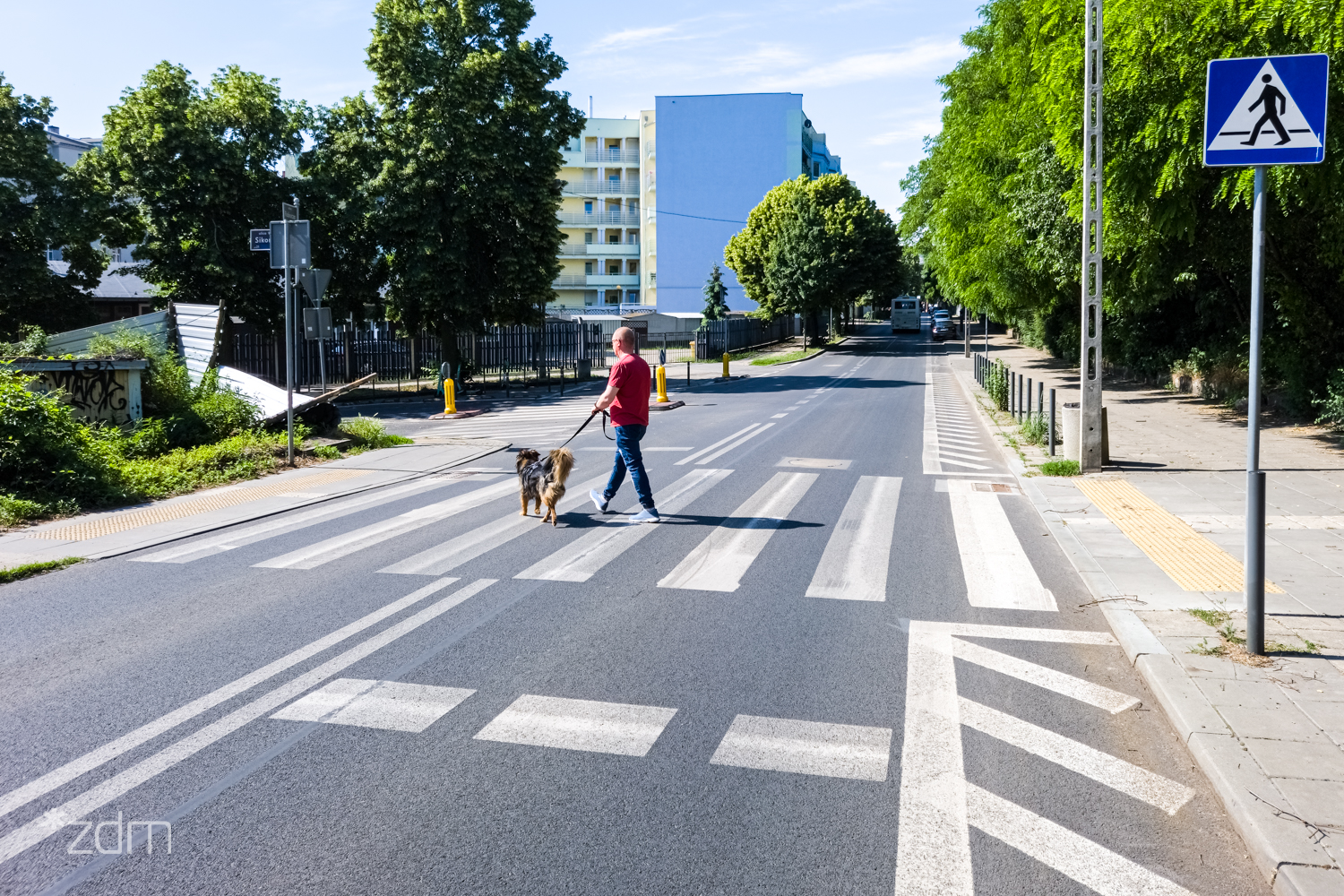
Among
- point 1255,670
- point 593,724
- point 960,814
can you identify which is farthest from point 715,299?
point 960,814

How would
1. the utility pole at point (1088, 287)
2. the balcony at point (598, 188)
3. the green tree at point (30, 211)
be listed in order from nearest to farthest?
the utility pole at point (1088, 287)
the green tree at point (30, 211)
the balcony at point (598, 188)

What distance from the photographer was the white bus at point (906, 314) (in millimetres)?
81188

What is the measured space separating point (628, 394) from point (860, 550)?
281 centimetres

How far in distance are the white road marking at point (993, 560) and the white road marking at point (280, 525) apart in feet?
20.9

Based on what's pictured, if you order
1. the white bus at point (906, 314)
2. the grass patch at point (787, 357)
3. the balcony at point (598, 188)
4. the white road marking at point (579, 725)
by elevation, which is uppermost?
the balcony at point (598, 188)

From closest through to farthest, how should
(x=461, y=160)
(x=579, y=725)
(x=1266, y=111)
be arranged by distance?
(x=579, y=725)
(x=1266, y=111)
(x=461, y=160)

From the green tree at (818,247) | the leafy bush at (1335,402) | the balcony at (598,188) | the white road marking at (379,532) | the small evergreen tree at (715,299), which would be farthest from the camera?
the balcony at (598,188)

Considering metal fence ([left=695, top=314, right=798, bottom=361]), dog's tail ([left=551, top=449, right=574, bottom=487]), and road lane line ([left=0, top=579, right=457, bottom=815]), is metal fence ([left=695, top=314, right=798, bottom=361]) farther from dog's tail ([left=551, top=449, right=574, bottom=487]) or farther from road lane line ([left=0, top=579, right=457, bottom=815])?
road lane line ([left=0, top=579, right=457, bottom=815])

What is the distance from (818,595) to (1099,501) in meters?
5.18

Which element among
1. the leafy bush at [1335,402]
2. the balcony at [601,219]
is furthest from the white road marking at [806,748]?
the balcony at [601,219]

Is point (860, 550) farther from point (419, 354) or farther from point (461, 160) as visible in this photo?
point (419, 354)

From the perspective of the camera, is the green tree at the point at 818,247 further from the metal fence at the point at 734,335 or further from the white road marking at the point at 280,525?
the white road marking at the point at 280,525

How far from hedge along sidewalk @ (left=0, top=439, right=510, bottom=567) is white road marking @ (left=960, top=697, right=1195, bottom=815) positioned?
7533 millimetres

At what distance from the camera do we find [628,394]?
10109mm
